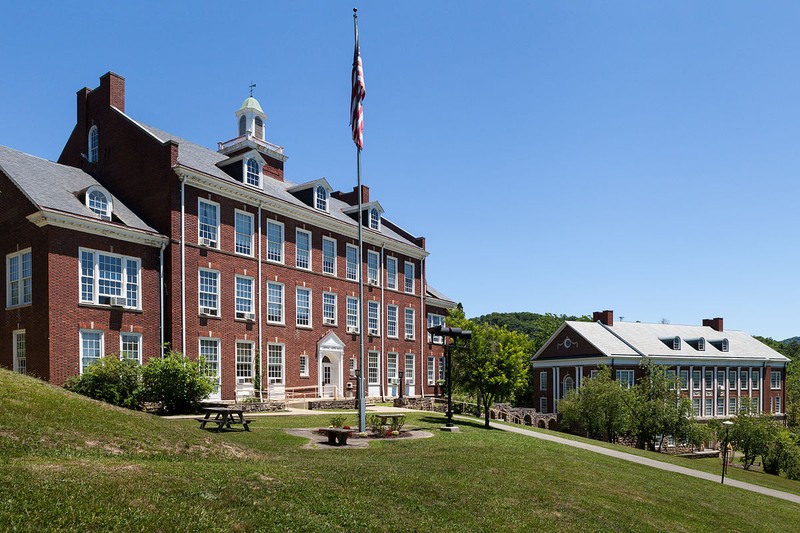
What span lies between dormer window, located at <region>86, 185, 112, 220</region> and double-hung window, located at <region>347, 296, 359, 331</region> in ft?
54.4

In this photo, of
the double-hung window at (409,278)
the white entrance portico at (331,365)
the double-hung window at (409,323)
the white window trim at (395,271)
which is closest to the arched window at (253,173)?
the white entrance portico at (331,365)

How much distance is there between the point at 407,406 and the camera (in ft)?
128

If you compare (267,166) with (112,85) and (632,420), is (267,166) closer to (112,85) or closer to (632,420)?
(112,85)

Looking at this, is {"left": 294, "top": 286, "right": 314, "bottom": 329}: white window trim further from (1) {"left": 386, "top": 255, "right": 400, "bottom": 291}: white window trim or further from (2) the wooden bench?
(2) the wooden bench

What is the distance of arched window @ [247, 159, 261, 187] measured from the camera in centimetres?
3552

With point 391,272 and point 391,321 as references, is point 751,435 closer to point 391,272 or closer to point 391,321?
point 391,321

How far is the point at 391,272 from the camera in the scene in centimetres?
4594

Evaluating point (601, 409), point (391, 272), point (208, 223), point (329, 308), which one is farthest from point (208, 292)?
point (601, 409)

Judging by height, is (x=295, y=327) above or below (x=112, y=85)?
below

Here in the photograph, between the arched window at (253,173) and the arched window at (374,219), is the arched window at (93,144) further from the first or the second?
the arched window at (374,219)

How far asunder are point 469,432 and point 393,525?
16.3 meters

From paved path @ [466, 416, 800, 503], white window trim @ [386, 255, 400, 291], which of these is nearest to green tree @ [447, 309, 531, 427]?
paved path @ [466, 416, 800, 503]

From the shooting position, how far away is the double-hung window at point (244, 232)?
33500mm

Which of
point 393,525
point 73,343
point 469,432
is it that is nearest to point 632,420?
point 469,432
